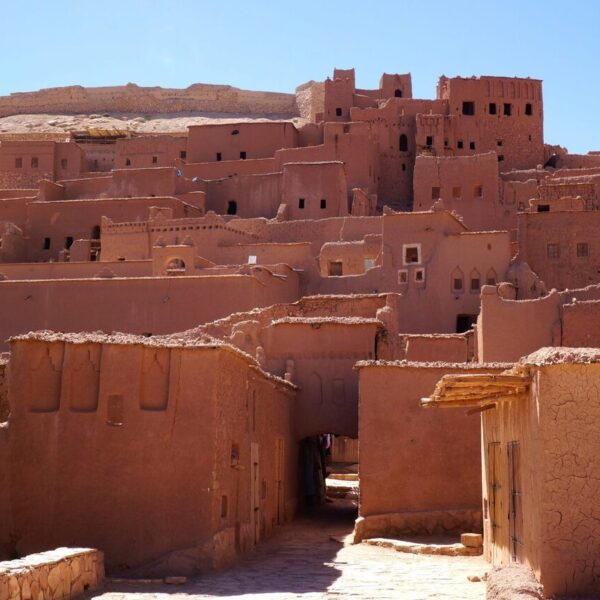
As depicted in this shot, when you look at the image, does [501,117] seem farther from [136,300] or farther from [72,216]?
[136,300]

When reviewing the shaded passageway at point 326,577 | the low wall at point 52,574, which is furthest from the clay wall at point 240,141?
the low wall at point 52,574

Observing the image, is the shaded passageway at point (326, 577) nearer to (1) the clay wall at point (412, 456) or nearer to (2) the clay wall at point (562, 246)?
(1) the clay wall at point (412, 456)

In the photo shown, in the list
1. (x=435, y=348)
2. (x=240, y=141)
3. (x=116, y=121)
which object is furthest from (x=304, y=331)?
(x=116, y=121)

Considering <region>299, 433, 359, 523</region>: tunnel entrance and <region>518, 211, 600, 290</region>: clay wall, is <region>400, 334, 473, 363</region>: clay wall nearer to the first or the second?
<region>299, 433, 359, 523</region>: tunnel entrance

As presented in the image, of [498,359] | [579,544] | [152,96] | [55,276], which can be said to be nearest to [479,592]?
[579,544]

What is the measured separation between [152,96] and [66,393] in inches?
2275

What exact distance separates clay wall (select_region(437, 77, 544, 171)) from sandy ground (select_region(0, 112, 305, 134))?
16.0 m

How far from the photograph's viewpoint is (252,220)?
38.2 meters

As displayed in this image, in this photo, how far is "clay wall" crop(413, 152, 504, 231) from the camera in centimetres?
3912

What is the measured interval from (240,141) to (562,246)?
A: 19124 millimetres

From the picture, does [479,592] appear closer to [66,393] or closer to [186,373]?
[186,373]

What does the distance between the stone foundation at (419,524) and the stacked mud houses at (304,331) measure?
0.12 feet

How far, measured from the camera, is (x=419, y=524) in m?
17.0

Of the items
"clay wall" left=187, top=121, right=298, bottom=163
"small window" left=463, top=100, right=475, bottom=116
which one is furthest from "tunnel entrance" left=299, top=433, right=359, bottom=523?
"small window" left=463, top=100, right=475, bottom=116
